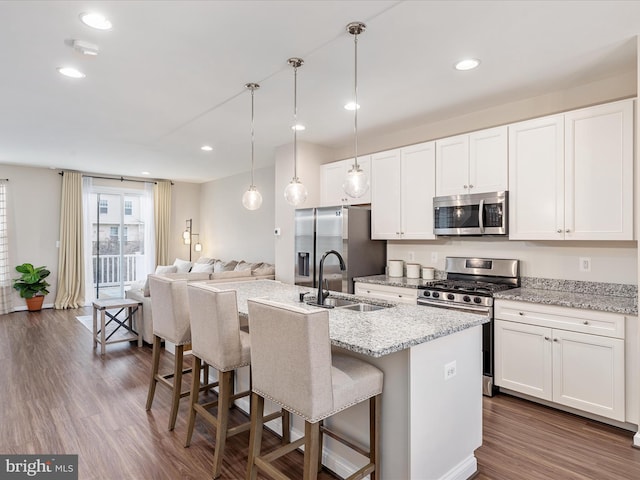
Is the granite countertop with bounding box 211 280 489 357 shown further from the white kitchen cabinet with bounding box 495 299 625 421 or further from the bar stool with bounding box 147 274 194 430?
the white kitchen cabinet with bounding box 495 299 625 421

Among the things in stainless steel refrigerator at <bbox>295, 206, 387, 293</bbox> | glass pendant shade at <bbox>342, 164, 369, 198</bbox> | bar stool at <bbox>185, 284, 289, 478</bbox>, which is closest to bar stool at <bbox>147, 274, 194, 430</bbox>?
bar stool at <bbox>185, 284, 289, 478</bbox>

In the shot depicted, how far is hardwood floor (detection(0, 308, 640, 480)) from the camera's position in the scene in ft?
7.39

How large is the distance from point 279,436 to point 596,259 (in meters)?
2.90

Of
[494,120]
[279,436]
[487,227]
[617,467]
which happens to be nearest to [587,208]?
[487,227]

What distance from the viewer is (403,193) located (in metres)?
4.25

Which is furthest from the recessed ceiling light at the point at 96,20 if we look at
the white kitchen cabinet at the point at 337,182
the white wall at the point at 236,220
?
the white wall at the point at 236,220

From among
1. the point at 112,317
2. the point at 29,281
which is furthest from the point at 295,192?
the point at 29,281

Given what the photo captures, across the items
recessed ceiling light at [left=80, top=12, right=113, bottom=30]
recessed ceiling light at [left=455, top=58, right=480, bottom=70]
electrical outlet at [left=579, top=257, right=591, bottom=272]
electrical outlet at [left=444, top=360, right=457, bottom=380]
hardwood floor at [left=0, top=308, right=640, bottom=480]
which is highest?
recessed ceiling light at [left=455, top=58, right=480, bottom=70]

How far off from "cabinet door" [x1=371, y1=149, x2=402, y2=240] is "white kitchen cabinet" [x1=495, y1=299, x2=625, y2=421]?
5.05 ft

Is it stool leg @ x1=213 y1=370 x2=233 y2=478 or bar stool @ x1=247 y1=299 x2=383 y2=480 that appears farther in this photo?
stool leg @ x1=213 y1=370 x2=233 y2=478

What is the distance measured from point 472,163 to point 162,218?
689cm

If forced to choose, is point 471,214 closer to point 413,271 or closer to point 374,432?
point 413,271

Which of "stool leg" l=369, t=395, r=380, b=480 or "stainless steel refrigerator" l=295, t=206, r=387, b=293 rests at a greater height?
"stainless steel refrigerator" l=295, t=206, r=387, b=293

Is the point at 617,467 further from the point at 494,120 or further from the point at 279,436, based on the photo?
the point at 494,120
